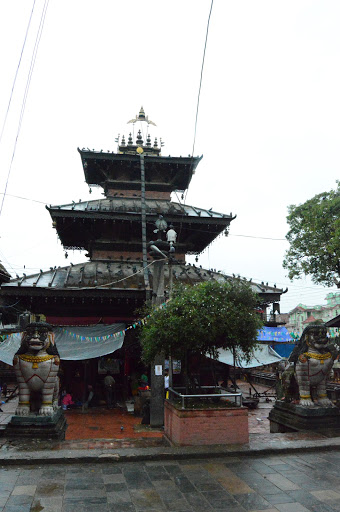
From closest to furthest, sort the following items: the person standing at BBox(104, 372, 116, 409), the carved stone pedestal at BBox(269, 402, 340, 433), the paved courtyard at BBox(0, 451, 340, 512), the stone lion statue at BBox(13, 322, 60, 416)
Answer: the paved courtyard at BBox(0, 451, 340, 512)
the stone lion statue at BBox(13, 322, 60, 416)
the carved stone pedestal at BBox(269, 402, 340, 433)
the person standing at BBox(104, 372, 116, 409)

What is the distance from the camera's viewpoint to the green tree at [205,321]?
319 inches

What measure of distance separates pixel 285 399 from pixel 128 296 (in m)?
7.12

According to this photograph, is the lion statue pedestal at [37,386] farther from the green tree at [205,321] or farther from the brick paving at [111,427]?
the green tree at [205,321]

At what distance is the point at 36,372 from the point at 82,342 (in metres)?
6.22

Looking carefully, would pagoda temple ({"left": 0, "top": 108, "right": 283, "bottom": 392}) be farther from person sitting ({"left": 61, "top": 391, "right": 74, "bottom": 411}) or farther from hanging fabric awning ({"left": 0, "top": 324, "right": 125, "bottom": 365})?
person sitting ({"left": 61, "top": 391, "right": 74, "bottom": 411})

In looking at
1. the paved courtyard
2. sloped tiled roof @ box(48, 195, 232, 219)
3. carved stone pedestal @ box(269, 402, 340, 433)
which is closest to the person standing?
sloped tiled roof @ box(48, 195, 232, 219)

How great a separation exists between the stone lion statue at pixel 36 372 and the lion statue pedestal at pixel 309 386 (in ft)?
19.1

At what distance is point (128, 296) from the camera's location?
15.3 metres

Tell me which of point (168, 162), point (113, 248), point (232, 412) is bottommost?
point (232, 412)

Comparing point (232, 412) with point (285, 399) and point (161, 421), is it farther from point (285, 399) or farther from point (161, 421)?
point (161, 421)

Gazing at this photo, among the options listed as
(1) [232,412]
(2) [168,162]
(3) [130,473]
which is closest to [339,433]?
(1) [232,412]

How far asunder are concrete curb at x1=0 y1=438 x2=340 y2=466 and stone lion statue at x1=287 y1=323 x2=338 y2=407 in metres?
2.04

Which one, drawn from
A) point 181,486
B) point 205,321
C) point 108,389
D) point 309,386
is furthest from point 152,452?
point 108,389

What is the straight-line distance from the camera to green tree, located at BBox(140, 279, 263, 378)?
8094 millimetres
